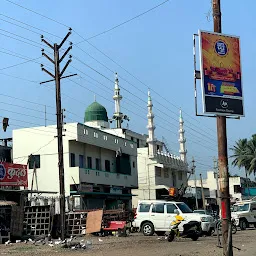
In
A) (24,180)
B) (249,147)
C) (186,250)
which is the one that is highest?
(249,147)

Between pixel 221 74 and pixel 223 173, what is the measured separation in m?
1.94

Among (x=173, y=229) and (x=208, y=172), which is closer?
(x=173, y=229)

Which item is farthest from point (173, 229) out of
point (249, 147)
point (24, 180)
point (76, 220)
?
point (249, 147)

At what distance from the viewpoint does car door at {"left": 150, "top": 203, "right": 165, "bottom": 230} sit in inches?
1041

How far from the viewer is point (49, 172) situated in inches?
1576

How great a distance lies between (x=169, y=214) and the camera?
26.3 metres

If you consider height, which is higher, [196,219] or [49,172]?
[49,172]

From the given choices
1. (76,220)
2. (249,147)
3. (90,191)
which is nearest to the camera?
(76,220)

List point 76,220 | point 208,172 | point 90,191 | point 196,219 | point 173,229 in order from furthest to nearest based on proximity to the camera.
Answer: point 208,172
point 90,191
point 76,220
point 196,219
point 173,229

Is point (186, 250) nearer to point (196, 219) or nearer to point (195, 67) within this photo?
point (196, 219)

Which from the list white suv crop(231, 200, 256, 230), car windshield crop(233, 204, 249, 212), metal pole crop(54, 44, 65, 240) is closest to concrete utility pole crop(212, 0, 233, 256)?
metal pole crop(54, 44, 65, 240)

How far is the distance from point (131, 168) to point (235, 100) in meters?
41.1

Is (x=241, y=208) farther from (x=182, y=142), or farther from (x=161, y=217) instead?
(x=182, y=142)

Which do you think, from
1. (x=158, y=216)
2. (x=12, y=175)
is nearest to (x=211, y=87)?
(x=158, y=216)
